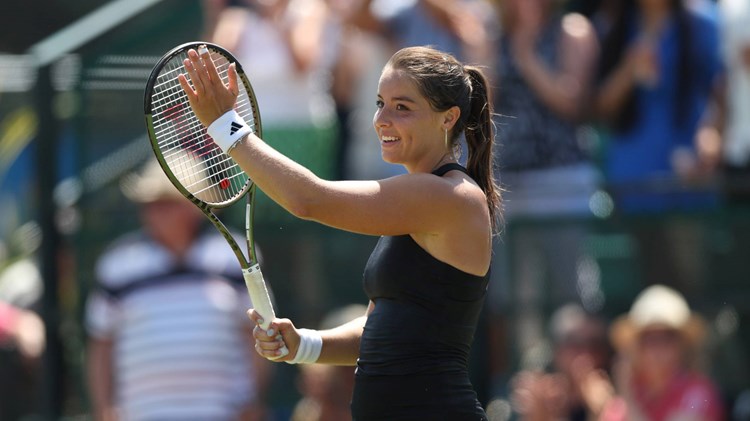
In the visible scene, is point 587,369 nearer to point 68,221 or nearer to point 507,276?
point 507,276

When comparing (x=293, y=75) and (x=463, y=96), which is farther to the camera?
(x=293, y=75)

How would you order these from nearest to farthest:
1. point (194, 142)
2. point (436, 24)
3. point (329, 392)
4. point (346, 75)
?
point (194, 142) → point (329, 392) → point (436, 24) → point (346, 75)

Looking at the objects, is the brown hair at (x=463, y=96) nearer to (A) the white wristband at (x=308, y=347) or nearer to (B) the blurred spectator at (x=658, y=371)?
(A) the white wristband at (x=308, y=347)

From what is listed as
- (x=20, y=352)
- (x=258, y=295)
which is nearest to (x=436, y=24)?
(x=20, y=352)

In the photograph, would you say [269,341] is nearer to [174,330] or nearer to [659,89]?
[174,330]

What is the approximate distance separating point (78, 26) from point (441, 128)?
4486 mm

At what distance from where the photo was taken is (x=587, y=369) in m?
6.51

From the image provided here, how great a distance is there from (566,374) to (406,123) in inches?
132

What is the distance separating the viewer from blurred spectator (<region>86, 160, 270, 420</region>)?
6.50 m

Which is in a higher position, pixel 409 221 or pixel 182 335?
pixel 409 221

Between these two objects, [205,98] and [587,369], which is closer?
[205,98]

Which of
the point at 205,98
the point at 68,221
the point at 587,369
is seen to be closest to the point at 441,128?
the point at 205,98

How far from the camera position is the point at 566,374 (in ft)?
21.4

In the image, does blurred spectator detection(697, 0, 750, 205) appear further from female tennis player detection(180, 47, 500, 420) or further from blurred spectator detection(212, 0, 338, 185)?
female tennis player detection(180, 47, 500, 420)
